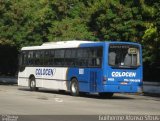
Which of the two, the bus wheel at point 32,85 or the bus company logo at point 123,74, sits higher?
the bus company logo at point 123,74

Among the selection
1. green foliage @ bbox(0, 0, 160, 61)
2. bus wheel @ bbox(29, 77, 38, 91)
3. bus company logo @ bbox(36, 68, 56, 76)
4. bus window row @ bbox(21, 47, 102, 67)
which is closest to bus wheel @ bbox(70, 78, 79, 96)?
bus window row @ bbox(21, 47, 102, 67)

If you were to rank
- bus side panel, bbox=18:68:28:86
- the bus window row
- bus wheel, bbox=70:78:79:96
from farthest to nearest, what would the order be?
bus side panel, bbox=18:68:28:86 < bus wheel, bbox=70:78:79:96 < the bus window row

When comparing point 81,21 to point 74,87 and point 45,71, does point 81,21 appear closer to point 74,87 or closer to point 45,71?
point 45,71

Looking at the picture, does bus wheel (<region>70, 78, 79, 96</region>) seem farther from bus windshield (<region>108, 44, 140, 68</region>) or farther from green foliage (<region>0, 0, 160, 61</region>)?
green foliage (<region>0, 0, 160, 61</region>)

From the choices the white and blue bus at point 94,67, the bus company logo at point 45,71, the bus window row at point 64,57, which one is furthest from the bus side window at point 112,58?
the bus company logo at point 45,71

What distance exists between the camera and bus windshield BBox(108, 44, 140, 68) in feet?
93.1

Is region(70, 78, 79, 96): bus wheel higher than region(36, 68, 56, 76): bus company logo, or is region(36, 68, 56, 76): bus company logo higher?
region(36, 68, 56, 76): bus company logo

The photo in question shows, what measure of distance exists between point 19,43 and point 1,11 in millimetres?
3234

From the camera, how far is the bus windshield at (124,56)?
28.4 metres

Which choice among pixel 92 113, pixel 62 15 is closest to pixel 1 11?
pixel 62 15

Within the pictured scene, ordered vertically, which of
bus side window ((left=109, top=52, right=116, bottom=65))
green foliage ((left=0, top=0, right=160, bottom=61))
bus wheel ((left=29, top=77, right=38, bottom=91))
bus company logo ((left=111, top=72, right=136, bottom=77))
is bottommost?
bus wheel ((left=29, top=77, right=38, bottom=91))

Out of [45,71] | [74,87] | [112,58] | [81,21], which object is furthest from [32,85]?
[112,58]

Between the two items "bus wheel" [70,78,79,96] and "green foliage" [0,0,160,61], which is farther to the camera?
"green foliage" [0,0,160,61]

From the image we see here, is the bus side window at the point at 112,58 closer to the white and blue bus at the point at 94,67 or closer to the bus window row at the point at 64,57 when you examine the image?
the white and blue bus at the point at 94,67
